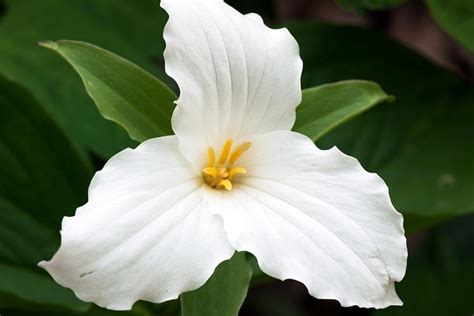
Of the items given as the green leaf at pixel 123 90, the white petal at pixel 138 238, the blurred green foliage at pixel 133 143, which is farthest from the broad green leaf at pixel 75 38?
the white petal at pixel 138 238

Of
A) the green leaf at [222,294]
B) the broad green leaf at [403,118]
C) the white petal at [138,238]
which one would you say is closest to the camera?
the white petal at [138,238]

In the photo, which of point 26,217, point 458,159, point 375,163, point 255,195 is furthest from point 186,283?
point 458,159

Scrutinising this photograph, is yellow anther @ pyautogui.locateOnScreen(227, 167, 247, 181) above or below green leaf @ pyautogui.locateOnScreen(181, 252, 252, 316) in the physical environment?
above

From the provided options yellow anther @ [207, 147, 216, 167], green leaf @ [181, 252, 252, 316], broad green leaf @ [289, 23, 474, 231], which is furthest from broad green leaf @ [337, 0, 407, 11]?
green leaf @ [181, 252, 252, 316]

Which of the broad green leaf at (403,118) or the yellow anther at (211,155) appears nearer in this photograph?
the yellow anther at (211,155)

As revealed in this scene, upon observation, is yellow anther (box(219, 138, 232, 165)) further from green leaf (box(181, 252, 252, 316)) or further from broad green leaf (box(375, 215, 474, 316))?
broad green leaf (box(375, 215, 474, 316))

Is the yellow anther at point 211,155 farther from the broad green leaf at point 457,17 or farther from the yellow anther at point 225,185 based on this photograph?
the broad green leaf at point 457,17

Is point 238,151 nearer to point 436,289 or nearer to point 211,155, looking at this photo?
point 211,155
